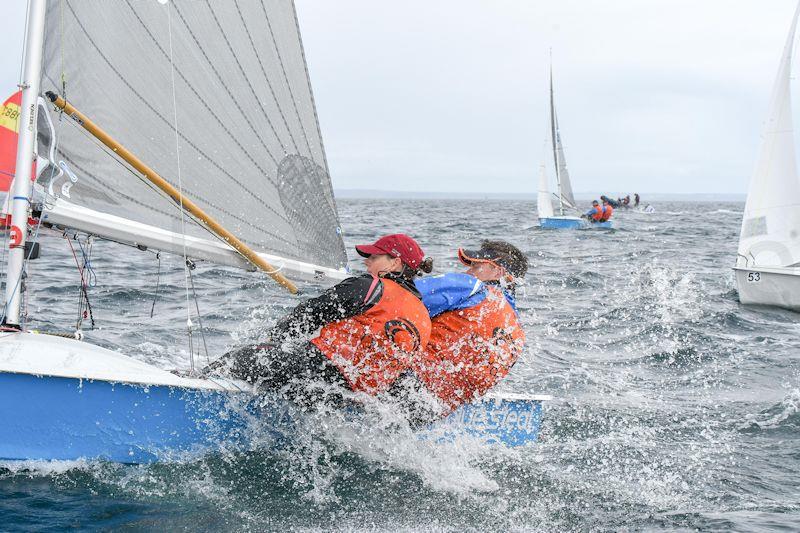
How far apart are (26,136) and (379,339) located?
171cm

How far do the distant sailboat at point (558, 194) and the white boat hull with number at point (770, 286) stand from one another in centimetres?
1654

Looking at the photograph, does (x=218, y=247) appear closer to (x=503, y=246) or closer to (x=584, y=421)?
(x=503, y=246)

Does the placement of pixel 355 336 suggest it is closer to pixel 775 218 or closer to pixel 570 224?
pixel 775 218

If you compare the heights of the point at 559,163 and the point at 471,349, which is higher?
the point at 559,163

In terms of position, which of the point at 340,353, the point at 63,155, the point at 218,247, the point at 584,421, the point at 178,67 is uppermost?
the point at 178,67

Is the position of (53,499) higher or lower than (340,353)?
lower

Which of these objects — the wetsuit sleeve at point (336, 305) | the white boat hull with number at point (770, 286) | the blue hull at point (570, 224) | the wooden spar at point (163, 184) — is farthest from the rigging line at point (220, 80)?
the blue hull at point (570, 224)

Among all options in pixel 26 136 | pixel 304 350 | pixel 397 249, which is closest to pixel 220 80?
pixel 26 136

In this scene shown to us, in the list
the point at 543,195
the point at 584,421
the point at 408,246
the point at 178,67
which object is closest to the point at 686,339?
the point at 584,421

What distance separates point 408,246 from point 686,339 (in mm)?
4797

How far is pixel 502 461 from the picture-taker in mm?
4004

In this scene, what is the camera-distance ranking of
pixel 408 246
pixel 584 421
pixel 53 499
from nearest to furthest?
pixel 53 499 → pixel 408 246 → pixel 584 421

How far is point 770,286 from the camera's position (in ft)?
30.4

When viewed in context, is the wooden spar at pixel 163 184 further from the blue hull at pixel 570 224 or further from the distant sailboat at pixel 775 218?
the blue hull at pixel 570 224
